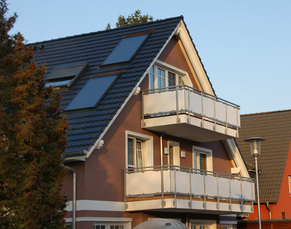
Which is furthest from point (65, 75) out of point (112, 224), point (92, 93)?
point (112, 224)

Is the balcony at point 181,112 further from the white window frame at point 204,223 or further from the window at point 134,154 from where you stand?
the white window frame at point 204,223

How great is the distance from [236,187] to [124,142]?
16.9 feet

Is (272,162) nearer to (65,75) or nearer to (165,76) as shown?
(165,76)

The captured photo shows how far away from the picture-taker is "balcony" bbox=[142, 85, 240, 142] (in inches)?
664

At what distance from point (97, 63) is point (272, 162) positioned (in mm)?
14533

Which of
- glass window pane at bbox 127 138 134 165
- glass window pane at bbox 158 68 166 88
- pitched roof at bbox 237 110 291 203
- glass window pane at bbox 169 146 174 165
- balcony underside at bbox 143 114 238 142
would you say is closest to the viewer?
glass window pane at bbox 127 138 134 165

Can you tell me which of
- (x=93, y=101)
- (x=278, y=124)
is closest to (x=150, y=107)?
(x=93, y=101)

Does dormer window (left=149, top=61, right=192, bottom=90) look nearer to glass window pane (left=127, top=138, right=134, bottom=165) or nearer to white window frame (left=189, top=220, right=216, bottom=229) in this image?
glass window pane (left=127, top=138, right=134, bottom=165)

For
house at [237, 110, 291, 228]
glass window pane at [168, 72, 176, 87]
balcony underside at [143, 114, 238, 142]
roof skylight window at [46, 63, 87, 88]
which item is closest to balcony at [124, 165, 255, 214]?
balcony underside at [143, 114, 238, 142]

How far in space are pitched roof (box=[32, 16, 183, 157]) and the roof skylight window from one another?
0.19 metres

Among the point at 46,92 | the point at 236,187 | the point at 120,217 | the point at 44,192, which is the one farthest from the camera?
the point at 236,187

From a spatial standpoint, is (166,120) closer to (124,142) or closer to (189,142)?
(124,142)

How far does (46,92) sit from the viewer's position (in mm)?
11305

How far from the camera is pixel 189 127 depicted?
57.8 feet
